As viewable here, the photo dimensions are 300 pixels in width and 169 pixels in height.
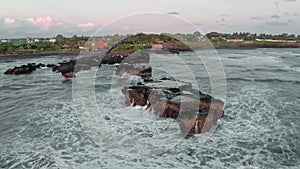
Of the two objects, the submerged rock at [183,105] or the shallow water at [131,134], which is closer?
the shallow water at [131,134]

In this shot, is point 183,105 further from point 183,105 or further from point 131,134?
point 131,134

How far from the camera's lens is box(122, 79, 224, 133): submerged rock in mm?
16188

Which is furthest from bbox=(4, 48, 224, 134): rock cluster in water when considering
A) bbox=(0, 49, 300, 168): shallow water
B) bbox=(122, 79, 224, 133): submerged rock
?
bbox=(0, 49, 300, 168): shallow water

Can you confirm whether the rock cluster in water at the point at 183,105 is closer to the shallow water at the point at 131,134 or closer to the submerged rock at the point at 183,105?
the submerged rock at the point at 183,105

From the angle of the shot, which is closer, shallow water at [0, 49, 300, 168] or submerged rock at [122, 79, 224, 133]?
shallow water at [0, 49, 300, 168]

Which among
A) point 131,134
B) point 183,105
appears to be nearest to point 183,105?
point 183,105

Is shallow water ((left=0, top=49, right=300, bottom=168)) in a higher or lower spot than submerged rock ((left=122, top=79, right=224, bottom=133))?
lower

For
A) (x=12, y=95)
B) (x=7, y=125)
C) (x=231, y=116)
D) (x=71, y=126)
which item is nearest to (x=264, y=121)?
(x=231, y=116)

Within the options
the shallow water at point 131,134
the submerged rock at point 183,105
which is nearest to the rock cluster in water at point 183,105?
the submerged rock at point 183,105

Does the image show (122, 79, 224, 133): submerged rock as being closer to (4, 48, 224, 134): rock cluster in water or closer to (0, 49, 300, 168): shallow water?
(4, 48, 224, 134): rock cluster in water

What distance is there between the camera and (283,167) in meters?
12.2

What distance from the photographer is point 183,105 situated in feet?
60.3

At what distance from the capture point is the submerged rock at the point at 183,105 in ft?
53.1

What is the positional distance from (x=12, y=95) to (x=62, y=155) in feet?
60.0
